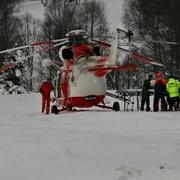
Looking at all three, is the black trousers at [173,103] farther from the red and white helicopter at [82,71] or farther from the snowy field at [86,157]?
the snowy field at [86,157]

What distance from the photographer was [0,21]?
55.4 metres

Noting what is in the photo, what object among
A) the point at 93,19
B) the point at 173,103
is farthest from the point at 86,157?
the point at 93,19

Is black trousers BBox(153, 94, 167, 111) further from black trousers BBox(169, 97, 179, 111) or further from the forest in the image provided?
the forest

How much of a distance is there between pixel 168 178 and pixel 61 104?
15614 mm

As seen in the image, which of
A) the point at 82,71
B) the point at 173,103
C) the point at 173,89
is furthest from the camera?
the point at 82,71

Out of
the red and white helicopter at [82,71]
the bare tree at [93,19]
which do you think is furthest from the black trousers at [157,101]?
the bare tree at [93,19]

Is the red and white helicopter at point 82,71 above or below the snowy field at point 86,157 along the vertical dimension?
above

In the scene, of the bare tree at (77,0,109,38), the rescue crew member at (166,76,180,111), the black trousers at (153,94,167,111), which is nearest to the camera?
the rescue crew member at (166,76,180,111)

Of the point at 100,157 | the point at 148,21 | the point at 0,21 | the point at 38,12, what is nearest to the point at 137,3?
the point at 148,21

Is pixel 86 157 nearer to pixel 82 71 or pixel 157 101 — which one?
pixel 157 101

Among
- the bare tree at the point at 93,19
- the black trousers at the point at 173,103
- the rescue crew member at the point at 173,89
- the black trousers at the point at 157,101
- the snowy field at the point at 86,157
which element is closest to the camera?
the snowy field at the point at 86,157

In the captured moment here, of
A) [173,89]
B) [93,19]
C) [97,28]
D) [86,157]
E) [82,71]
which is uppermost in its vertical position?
[93,19]

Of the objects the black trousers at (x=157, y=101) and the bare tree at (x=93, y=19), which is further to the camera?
the bare tree at (x=93, y=19)

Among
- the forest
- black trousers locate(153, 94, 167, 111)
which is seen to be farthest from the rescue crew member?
the forest
